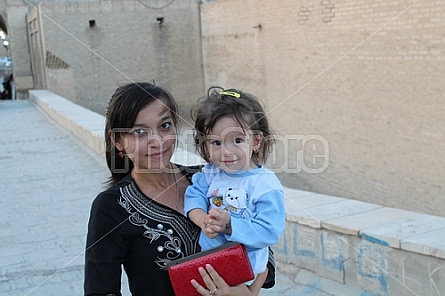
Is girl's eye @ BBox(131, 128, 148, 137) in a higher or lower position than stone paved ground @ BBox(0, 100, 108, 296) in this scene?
higher

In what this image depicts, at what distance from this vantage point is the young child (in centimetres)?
173

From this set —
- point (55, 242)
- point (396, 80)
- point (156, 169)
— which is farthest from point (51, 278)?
point (396, 80)

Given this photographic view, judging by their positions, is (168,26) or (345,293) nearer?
(345,293)

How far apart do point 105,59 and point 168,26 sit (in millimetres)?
2191

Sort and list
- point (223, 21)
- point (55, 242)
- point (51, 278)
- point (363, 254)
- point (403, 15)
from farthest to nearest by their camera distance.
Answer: point (223, 21), point (403, 15), point (55, 242), point (51, 278), point (363, 254)

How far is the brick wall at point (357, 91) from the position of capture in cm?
906

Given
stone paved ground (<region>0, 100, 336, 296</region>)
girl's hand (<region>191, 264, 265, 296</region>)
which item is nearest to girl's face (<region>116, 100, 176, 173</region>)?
girl's hand (<region>191, 264, 265, 296</region>)

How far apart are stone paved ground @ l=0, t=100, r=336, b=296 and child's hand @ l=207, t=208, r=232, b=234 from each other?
2048 millimetres

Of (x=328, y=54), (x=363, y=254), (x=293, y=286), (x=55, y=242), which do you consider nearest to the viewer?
(x=363, y=254)

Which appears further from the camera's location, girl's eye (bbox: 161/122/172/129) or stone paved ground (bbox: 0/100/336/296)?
stone paved ground (bbox: 0/100/336/296)

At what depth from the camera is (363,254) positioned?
3363 millimetres

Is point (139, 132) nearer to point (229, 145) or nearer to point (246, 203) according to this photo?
point (229, 145)

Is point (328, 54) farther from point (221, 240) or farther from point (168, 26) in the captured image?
point (221, 240)

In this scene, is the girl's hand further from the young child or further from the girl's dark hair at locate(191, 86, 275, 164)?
the girl's dark hair at locate(191, 86, 275, 164)
